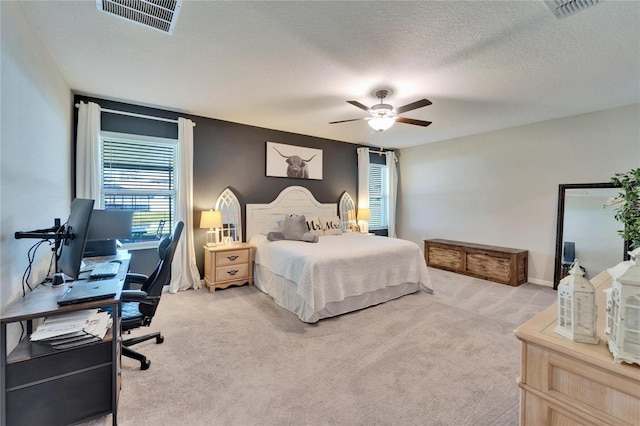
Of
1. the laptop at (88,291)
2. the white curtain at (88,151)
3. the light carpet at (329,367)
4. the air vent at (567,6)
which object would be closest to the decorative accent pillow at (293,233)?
the light carpet at (329,367)

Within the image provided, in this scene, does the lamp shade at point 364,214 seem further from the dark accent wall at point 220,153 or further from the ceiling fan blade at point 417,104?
the ceiling fan blade at point 417,104

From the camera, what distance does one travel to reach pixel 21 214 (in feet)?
5.67

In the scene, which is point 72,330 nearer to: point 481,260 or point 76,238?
point 76,238

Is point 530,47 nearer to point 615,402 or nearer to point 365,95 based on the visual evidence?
point 365,95

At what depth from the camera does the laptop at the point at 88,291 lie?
1.53 meters

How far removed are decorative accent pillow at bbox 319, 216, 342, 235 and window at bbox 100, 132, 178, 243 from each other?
2344mm

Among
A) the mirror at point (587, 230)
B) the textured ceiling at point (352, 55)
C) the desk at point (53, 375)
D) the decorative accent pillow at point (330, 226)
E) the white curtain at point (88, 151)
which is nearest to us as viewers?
the desk at point (53, 375)

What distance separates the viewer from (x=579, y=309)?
0.97 meters

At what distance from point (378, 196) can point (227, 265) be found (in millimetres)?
3921

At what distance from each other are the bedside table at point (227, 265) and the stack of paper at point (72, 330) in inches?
87.3

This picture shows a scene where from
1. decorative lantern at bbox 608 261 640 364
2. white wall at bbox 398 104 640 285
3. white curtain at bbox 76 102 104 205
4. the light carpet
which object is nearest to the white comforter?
the light carpet

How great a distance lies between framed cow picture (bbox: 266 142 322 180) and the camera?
4.89 meters

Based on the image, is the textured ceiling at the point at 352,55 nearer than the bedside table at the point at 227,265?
Yes

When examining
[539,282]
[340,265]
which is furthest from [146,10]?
[539,282]
